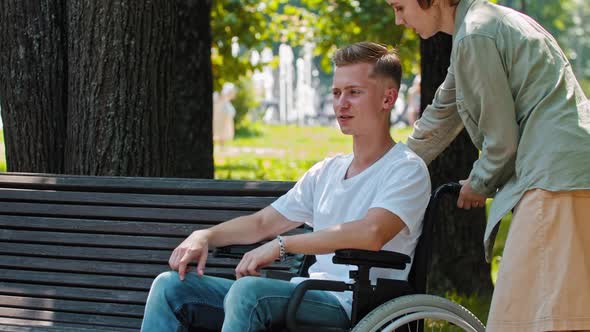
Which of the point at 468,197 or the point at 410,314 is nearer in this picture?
the point at 410,314

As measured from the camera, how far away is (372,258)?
3.71 meters

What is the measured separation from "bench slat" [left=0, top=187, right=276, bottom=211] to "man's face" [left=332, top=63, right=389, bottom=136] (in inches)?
31.4

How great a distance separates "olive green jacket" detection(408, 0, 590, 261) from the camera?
3.49 meters

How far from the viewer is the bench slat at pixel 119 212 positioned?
475 centimetres

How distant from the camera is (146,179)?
4977mm

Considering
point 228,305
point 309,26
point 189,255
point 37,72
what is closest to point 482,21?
point 228,305

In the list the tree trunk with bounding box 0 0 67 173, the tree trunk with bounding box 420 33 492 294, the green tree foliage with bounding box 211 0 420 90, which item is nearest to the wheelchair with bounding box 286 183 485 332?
the tree trunk with bounding box 0 0 67 173

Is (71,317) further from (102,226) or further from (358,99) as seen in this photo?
(358,99)

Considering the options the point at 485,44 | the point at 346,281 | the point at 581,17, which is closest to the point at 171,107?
the point at 346,281

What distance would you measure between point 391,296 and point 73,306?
5.35ft

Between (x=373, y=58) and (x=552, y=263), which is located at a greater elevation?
(x=373, y=58)

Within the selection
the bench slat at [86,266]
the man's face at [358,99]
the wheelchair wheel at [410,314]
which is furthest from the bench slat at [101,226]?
the wheelchair wheel at [410,314]

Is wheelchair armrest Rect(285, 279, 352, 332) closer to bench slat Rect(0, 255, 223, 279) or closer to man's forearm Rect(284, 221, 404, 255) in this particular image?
man's forearm Rect(284, 221, 404, 255)

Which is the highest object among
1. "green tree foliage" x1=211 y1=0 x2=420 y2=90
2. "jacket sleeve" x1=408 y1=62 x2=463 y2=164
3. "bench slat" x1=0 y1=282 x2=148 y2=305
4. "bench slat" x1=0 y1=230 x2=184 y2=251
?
"green tree foliage" x1=211 y1=0 x2=420 y2=90
